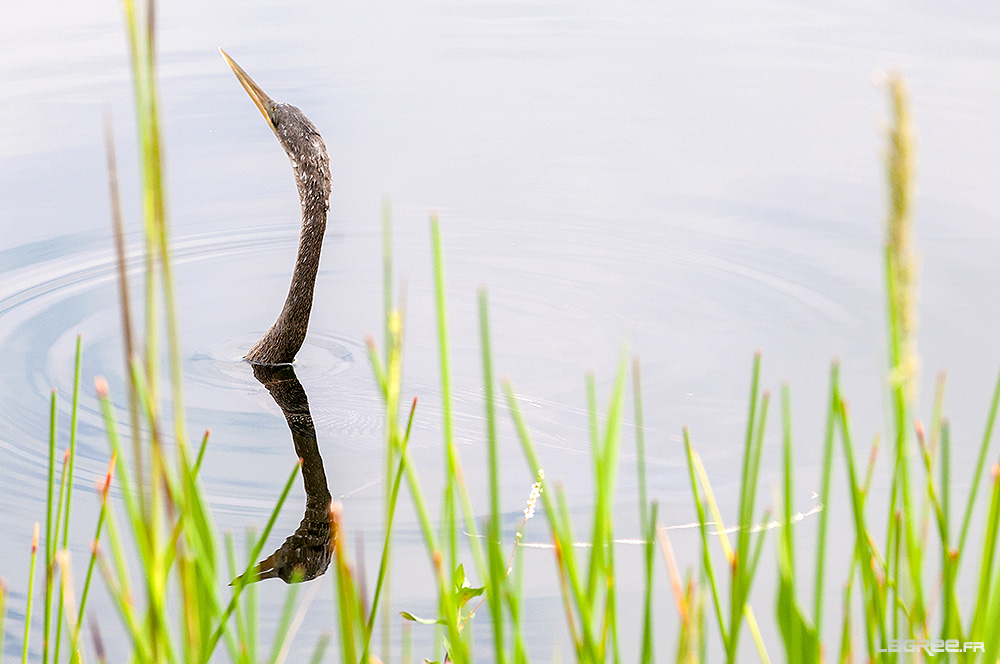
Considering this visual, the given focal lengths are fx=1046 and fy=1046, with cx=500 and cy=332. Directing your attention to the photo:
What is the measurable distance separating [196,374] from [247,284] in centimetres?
89

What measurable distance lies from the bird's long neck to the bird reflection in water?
61 millimetres

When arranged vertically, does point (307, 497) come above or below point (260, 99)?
below

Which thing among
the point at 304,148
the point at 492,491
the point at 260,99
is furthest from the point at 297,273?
the point at 492,491

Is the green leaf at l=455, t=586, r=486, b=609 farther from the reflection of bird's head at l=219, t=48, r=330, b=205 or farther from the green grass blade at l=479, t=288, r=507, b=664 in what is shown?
the reflection of bird's head at l=219, t=48, r=330, b=205

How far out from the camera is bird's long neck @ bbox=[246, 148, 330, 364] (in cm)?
397

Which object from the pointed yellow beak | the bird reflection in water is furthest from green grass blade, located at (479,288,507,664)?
the pointed yellow beak

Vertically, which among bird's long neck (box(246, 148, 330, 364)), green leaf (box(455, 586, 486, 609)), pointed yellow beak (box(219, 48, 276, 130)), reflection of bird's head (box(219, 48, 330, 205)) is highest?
pointed yellow beak (box(219, 48, 276, 130))

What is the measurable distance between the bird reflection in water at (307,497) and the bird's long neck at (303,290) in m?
0.06

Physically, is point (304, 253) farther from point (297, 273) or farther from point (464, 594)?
point (464, 594)

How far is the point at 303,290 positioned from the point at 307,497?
1.07 m

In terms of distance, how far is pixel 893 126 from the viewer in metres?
0.70

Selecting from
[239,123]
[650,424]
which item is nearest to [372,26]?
[239,123]

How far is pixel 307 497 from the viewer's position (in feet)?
10.3

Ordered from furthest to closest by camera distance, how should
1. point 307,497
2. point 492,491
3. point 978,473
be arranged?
point 307,497
point 978,473
point 492,491
